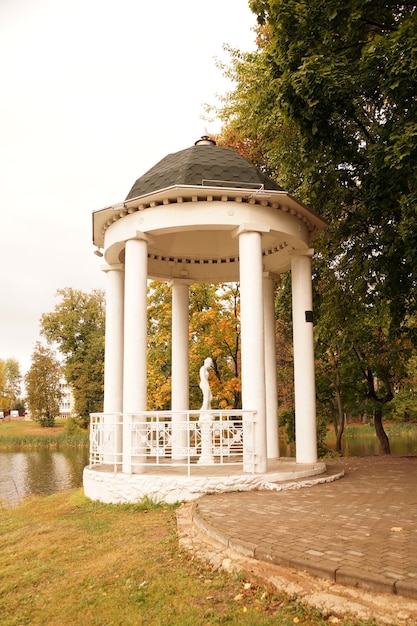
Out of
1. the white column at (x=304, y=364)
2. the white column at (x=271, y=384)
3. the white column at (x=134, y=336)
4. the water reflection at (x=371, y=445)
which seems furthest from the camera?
the water reflection at (x=371, y=445)

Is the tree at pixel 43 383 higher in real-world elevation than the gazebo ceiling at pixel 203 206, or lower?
lower

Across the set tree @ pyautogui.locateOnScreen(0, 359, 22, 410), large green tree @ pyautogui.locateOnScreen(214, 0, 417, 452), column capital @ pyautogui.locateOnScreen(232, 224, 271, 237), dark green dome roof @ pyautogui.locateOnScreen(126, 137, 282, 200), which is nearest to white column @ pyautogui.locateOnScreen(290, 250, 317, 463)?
large green tree @ pyautogui.locateOnScreen(214, 0, 417, 452)

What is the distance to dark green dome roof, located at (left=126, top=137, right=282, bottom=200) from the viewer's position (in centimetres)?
1105

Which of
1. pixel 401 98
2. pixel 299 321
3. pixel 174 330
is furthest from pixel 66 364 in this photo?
pixel 401 98

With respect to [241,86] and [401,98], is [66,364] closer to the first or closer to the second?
[241,86]

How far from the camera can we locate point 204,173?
11.2m

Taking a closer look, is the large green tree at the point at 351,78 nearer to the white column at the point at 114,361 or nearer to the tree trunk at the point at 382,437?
the white column at the point at 114,361

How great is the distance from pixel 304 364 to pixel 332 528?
237 inches

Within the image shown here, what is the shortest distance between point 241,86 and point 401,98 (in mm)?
9601

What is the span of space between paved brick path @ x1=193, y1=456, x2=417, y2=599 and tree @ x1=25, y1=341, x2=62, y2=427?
48.4 m

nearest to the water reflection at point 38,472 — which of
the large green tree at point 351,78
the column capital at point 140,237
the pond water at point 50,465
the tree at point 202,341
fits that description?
the pond water at point 50,465

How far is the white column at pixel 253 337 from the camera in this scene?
9992 mm

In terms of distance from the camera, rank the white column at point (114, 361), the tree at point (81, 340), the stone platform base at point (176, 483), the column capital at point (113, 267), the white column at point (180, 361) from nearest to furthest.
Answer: the stone platform base at point (176, 483) → the white column at point (114, 361) → the column capital at point (113, 267) → the white column at point (180, 361) → the tree at point (81, 340)

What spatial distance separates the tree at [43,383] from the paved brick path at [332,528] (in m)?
48.4
